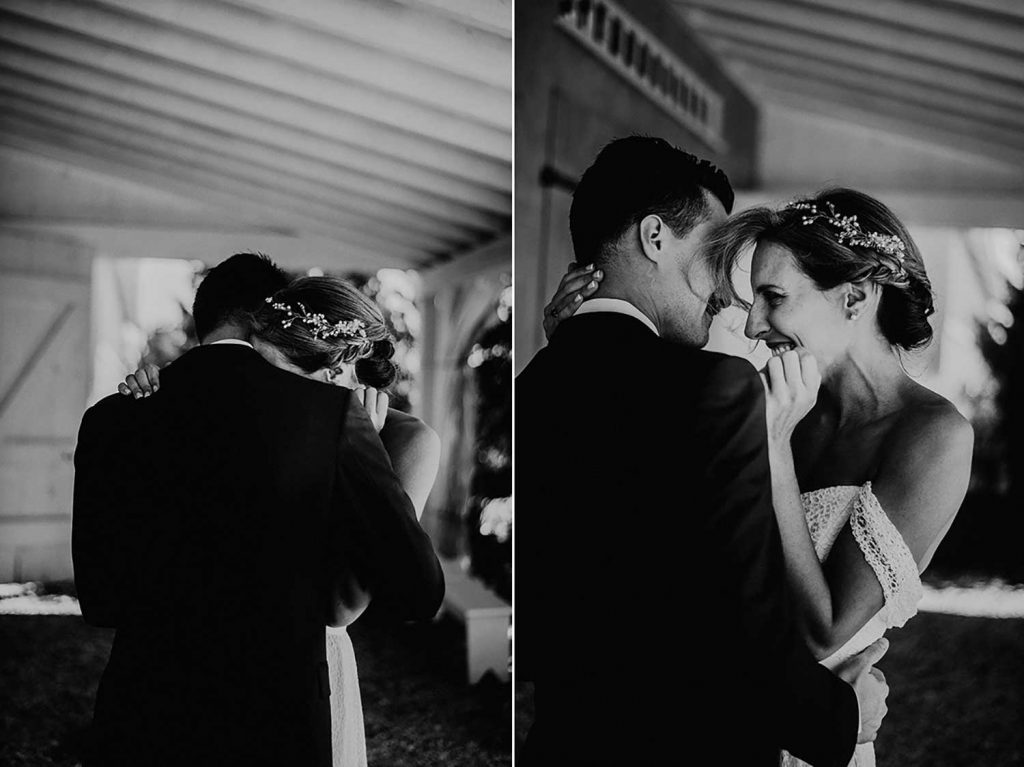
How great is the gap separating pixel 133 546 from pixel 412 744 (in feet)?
3.19

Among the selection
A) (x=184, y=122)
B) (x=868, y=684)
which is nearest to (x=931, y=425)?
(x=868, y=684)

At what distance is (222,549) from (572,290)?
44.4 inches

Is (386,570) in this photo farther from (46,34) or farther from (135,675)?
(46,34)

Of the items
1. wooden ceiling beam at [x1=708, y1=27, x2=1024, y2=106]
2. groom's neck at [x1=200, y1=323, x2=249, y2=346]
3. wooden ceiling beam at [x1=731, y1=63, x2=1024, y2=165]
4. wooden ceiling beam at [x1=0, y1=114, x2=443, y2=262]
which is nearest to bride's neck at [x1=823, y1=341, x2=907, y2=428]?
wooden ceiling beam at [x1=731, y1=63, x2=1024, y2=165]

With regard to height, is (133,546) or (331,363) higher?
(331,363)

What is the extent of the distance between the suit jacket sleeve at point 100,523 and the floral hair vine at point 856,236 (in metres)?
1.89

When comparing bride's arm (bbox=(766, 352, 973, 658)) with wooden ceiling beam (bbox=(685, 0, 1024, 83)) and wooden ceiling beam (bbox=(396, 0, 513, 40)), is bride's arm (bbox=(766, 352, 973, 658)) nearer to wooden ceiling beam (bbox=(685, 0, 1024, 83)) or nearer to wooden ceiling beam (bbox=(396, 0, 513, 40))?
wooden ceiling beam (bbox=(685, 0, 1024, 83))

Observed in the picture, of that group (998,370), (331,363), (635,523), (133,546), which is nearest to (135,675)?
(133,546)

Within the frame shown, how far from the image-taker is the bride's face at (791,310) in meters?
2.57

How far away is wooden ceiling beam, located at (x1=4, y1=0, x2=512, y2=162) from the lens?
2908 millimetres

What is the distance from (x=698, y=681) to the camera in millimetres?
2568

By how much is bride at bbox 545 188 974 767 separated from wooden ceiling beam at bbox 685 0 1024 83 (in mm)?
600

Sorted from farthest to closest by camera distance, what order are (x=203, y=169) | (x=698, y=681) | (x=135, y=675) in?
Answer: (x=203, y=169) < (x=135, y=675) < (x=698, y=681)

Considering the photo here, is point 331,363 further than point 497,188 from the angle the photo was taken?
No
